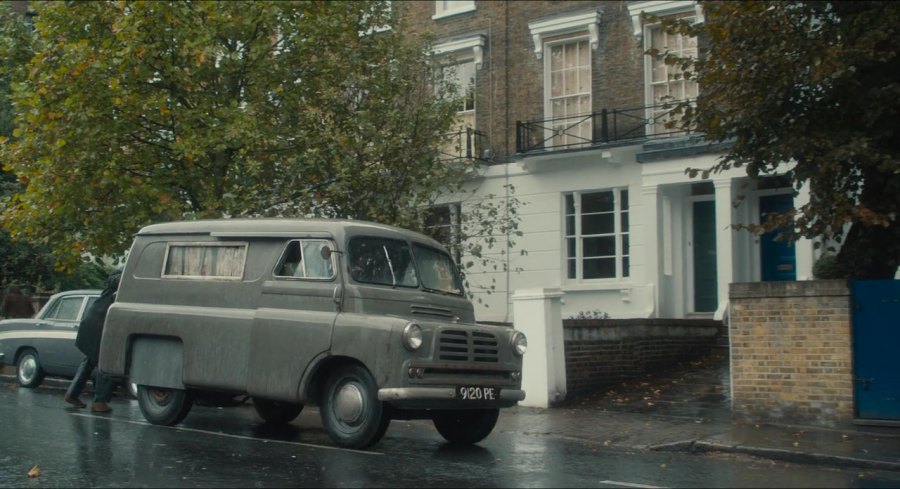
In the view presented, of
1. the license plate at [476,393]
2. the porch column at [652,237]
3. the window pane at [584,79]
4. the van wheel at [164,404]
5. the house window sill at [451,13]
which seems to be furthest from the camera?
the house window sill at [451,13]

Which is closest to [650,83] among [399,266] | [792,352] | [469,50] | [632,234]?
[632,234]

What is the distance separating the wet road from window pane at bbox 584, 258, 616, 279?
1019cm

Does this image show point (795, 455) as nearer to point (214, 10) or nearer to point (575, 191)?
point (214, 10)

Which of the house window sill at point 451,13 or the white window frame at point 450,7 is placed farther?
the white window frame at point 450,7

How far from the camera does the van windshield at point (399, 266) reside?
10.7 meters

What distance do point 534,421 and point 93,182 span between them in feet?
25.3

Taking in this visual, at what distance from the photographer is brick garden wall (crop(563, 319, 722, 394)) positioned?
15.3 metres

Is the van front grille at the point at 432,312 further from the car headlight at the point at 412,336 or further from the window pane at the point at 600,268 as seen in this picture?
the window pane at the point at 600,268

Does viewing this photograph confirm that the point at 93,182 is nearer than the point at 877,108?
No

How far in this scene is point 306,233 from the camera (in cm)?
1087

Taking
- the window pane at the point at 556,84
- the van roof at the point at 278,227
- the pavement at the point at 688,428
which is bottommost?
the pavement at the point at 688,428

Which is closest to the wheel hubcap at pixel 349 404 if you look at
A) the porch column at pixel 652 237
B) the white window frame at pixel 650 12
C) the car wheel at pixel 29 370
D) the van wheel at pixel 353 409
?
the van wheel at pixel 353 409

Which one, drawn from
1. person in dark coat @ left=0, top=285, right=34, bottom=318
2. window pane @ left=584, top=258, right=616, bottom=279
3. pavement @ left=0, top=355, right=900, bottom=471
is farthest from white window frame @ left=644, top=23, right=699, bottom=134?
person in dark coat @ left=0, top=285, right=34, bottom=318

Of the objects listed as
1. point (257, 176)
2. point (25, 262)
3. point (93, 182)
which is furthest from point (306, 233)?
point (25, 262)
